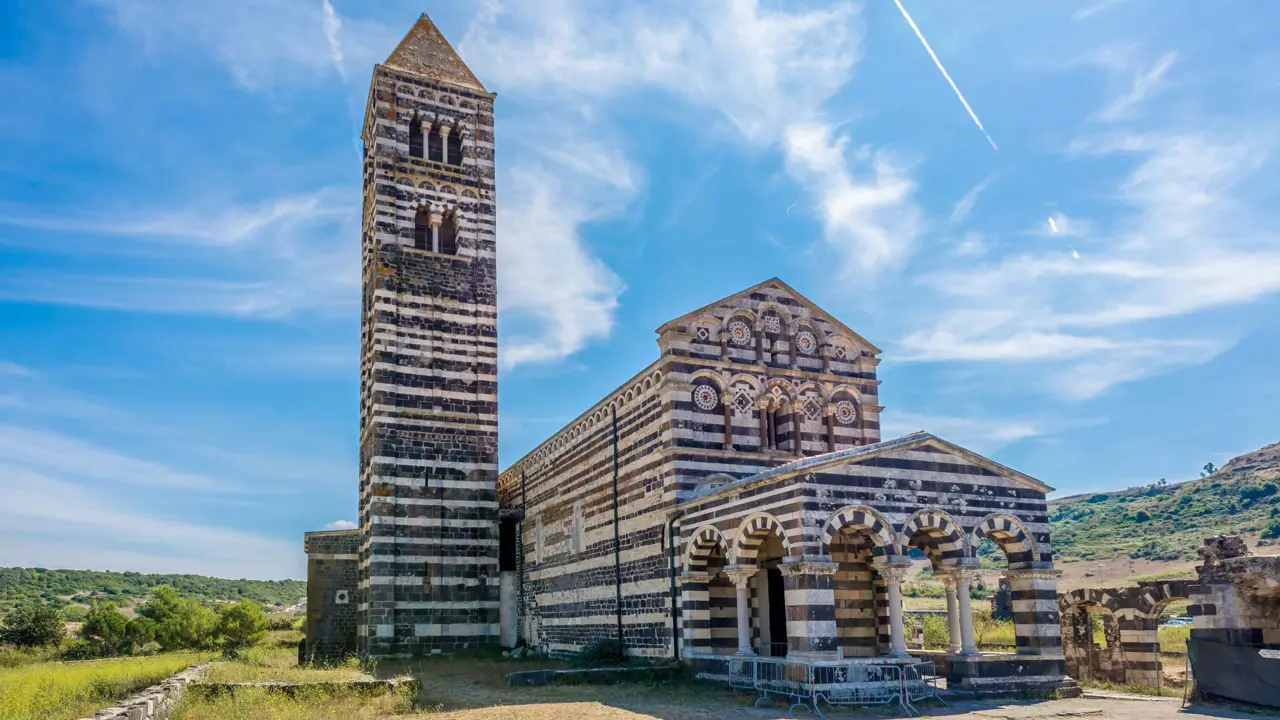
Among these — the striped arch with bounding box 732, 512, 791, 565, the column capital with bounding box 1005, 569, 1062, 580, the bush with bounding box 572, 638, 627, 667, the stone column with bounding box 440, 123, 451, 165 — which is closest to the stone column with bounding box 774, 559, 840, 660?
the striped arch with bounding box 732, 512, 791, 565

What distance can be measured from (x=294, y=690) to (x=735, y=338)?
12339mm

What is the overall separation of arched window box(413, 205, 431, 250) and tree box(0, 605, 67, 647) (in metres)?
27.2

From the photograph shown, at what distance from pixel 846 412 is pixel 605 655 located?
8.61m

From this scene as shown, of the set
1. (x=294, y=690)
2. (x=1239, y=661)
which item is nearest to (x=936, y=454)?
(x=1239, y=661)

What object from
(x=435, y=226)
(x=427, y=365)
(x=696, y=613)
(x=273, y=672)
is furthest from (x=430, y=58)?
(x=696, y=613)

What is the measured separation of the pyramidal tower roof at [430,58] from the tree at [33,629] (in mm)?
30534

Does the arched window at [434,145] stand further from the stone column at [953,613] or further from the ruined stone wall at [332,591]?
the stone column at [953,613]

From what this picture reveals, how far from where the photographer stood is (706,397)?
74.1ft

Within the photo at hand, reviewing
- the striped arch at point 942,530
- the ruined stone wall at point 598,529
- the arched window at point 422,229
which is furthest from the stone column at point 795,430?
the arched window at point 422,229

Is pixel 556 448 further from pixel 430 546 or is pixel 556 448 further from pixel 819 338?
pixel 819 338

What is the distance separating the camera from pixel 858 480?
58.0 feet

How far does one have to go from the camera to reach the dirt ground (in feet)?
48.8

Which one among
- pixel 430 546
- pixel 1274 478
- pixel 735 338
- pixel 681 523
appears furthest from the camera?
pixel 1274 478

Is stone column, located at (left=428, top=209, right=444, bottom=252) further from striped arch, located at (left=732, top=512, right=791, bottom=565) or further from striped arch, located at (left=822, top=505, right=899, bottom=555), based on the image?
striped arch, located at (left=822, top=505, right=899, bottom=555)
